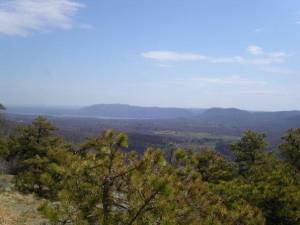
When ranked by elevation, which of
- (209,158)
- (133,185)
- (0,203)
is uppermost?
(133,185)

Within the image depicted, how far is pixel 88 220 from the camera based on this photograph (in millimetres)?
8398

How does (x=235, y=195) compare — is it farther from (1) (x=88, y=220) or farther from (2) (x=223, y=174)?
(2) (x=223, y=174)

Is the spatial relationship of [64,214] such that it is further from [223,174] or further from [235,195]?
[223,174]

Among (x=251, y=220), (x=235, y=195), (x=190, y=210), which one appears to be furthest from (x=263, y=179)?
(x=190, y=210)

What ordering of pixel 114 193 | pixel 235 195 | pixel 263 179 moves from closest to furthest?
pixel 114 193, pixel 235 195, pixel 263 179

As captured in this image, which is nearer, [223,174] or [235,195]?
[235,195]

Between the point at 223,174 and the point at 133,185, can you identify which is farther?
the point at 223,174

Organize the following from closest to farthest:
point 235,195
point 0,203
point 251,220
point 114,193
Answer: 1. point 114,193
2. point 251,220
3. point 235,195
4. point 0,203

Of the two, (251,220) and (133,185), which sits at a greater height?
(133,185)

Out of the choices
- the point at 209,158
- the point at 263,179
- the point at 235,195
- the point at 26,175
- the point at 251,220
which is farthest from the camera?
the point at 209,158

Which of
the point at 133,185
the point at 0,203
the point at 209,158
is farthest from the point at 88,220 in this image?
the point at 209,158

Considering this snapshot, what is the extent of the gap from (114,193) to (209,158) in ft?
62.4

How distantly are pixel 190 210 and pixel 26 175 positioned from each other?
17949 mm

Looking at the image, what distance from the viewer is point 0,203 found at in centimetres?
2028
